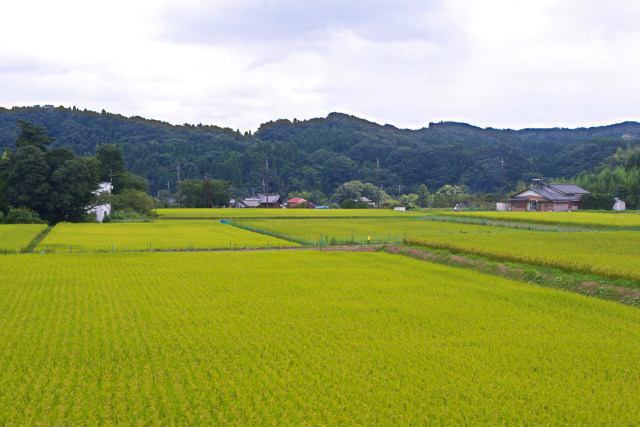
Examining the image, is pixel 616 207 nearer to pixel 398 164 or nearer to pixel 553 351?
pixel 398 164

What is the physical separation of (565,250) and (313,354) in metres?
15.6

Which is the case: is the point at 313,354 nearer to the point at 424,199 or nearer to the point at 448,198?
the point at 448,198

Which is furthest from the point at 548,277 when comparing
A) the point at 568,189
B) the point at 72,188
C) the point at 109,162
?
the point at 568,189

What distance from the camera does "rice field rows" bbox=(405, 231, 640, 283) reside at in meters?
16.1

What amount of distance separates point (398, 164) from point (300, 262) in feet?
345

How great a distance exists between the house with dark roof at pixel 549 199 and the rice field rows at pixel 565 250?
140ft

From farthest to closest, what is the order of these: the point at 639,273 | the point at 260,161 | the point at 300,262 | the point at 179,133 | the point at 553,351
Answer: the point at 179,133, the point at 260,161, the point at 300,262, the point at 639,273, the point at 553,351

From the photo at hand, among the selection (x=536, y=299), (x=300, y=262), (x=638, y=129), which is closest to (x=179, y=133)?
(x=300, y=262)

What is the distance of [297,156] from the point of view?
406ft

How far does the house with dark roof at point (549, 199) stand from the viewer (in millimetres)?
67438

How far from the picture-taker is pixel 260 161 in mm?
115188

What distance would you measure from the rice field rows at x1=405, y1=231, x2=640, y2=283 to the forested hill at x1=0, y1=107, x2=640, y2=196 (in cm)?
8379

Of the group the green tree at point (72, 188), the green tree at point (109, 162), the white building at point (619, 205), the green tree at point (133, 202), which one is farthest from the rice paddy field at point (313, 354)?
the white building at point (619, 205)

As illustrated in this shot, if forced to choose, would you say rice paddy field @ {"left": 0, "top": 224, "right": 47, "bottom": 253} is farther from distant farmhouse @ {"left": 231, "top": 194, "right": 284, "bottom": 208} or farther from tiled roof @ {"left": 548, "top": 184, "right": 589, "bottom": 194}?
tiled roof @ {"left": 548, "top": 184, "right": 589, "bottom": 194}
